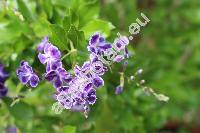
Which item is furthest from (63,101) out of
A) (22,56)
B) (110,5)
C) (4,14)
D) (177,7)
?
(177,7)

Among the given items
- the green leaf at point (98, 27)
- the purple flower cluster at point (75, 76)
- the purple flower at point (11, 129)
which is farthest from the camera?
the purple flower at point (11, 129)

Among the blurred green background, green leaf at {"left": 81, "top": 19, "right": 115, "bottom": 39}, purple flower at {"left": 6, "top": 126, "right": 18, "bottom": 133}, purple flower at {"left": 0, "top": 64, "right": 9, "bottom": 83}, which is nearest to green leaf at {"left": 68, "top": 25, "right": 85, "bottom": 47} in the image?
the blurred green background

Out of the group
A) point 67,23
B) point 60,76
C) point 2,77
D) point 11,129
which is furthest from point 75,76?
point 11,129

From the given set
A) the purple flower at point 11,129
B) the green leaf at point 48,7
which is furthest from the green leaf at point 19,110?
the green leaf at point 48,7

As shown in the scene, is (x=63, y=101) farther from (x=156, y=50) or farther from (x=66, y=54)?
(x=156, y=50)

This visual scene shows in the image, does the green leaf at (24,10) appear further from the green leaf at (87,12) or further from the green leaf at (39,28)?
the green leaf at (87,12)

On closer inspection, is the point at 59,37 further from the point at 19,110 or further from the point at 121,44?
the point at 19,110

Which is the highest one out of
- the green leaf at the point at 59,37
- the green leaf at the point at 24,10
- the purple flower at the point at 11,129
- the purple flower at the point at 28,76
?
the green leaf at the point at 24,10
